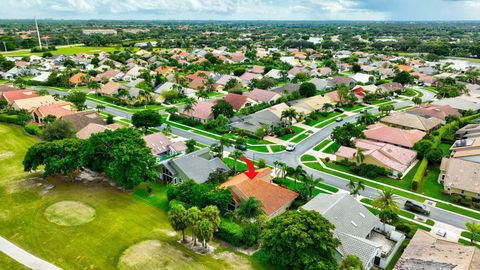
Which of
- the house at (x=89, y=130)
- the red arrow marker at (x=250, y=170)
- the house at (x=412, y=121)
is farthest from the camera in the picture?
the house at (x=412, y=121)

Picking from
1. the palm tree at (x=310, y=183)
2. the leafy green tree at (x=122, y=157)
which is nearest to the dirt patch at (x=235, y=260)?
the palm tree at (x=310, y=183)

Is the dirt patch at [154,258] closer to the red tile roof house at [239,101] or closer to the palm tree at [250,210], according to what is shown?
the palm tree at [250,210]

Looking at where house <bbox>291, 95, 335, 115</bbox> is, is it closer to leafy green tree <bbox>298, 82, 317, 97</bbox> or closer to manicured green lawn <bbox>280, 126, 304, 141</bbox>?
leafy green tree <bbox>298, 82, 317, 97</bbox>

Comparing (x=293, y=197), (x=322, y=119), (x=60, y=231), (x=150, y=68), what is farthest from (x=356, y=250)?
(x=150, y=68)

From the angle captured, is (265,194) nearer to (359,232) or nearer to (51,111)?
(359,232)

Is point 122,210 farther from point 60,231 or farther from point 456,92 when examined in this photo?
point 456,92
